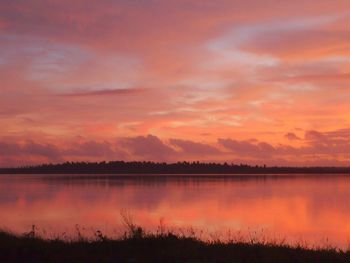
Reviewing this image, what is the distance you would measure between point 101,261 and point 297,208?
26.0 metres

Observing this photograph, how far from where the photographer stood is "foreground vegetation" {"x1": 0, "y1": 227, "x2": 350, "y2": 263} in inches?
368

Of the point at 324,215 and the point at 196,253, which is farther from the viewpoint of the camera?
the point at 324,215

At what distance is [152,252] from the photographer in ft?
32.2

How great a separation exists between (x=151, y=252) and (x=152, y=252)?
2 centimetres

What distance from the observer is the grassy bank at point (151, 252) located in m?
9.34

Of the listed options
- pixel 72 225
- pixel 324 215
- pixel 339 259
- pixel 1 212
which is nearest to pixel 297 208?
pixel 324 215

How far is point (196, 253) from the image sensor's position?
9688 millimetres

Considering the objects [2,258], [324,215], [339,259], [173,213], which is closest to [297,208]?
[324,215]

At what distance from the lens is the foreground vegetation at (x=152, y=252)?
9344 millimetres

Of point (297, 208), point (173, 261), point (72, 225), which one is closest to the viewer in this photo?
point (173, 261)

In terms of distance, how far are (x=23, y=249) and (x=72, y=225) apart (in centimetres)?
1301

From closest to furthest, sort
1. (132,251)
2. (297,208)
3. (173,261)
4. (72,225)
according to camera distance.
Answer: (173,261) < (132,251) < (72,225) < (297,208)

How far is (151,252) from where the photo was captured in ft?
32.2

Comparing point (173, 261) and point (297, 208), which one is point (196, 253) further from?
point (297, 208)
